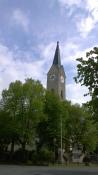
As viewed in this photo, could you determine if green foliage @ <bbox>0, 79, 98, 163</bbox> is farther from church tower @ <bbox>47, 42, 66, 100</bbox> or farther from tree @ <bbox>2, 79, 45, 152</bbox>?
church tower @ <bbox>47, 42, 66, 100</bbox>

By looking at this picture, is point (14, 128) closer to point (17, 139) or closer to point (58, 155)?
point (17, 139)

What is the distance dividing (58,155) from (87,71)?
57.2m

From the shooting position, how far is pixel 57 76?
413 ft

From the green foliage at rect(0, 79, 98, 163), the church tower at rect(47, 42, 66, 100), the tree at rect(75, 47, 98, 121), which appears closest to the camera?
the tree at rect(75, 47, 98, 121)

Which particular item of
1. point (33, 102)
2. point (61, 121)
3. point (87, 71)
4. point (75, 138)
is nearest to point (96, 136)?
point (75, 138)

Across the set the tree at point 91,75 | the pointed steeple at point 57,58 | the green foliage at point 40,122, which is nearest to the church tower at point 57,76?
the pointed steeple at point 57,58

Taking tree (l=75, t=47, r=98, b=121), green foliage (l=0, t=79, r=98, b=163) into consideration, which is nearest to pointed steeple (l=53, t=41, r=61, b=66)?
green foliage (l=0, t=79, r=98, b=163)

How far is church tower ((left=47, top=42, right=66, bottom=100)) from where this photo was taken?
124312 millimetres

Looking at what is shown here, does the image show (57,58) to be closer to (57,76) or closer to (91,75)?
(57,76)

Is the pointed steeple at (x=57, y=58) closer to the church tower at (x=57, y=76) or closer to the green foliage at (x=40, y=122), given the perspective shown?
the church tower at (x=57, y=76)

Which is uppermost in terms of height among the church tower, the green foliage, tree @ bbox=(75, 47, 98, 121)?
the church tower

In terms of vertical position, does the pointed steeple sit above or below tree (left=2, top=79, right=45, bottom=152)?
above

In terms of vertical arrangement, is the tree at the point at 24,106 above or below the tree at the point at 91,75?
above

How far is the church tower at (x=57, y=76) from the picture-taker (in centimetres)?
12431
